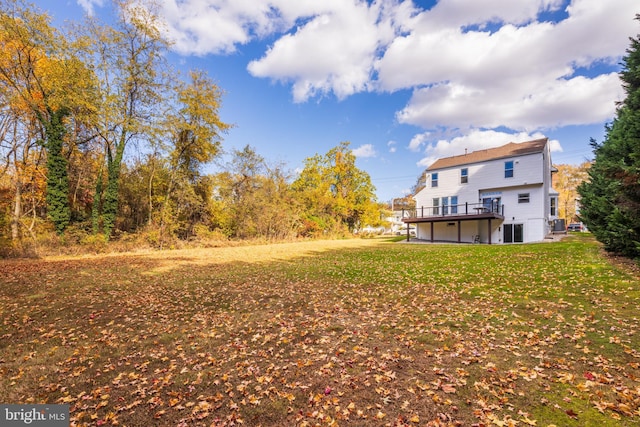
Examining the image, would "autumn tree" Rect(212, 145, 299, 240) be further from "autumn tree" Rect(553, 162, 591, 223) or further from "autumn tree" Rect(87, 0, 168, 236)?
"autumn tree" Rect(553, 162, 591, 223)

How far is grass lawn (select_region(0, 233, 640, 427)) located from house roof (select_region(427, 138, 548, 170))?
17072 mm

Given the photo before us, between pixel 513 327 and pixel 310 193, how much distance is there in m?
30.6

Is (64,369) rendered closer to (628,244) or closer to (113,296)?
(113,296)

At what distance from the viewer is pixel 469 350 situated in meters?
4.56

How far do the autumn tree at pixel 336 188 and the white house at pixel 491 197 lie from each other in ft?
31.7

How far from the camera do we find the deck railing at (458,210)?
23.8 m

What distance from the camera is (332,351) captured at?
4750 mm

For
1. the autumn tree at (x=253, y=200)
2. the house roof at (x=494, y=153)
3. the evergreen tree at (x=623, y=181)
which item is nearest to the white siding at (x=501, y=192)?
the house roof at (x=494, y=153)

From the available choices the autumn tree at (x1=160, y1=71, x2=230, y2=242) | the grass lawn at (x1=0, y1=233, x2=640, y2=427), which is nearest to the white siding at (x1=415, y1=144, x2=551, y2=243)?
the grass lawn at (x1=0, y1=233, x2=640, y2=427)

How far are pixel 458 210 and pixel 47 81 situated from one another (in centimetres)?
3037

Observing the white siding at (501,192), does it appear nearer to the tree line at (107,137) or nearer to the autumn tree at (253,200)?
the autumn tree at (253,200)

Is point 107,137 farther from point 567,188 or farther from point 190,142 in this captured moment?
point 567,188

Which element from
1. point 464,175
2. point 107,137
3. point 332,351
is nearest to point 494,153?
point 464,175

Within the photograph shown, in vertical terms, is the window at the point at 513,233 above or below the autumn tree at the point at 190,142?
below
